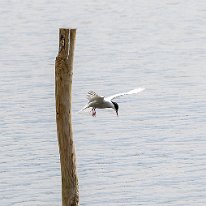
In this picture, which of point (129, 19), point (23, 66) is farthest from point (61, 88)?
point (129, 19)

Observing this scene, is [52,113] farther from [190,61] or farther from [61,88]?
[61,88]

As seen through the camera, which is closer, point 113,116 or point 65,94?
point 65,94

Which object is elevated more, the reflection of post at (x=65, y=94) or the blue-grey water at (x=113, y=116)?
the reflection of post at (x=65, y=94)

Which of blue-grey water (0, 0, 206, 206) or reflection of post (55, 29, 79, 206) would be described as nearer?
reflection of post (55, 29, 79, 206)

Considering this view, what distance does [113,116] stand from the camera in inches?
1297

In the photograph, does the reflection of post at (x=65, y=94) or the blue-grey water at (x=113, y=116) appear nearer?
the reflection of post at (x=65, y=94)

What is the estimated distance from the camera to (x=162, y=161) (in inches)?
1048

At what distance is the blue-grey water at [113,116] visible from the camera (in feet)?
78.8

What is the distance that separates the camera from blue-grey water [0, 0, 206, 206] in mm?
24016

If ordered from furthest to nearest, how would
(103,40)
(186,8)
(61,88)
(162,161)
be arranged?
1. (186,8)
2. (103,40)
3. (162,161)
4. (61,88)

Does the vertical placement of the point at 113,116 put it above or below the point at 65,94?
below

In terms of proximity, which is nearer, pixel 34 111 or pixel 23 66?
pixel 34 111

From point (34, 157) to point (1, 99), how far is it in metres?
8.80

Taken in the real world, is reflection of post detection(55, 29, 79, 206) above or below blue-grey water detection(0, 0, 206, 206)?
above
